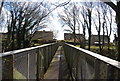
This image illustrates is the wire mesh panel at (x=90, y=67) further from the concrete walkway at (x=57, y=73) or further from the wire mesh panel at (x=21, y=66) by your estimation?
the concrete walkway at (x=57, y=73)

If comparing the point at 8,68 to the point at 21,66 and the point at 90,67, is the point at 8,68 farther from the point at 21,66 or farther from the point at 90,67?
the point at 90,67

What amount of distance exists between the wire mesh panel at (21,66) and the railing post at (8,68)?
0.10m

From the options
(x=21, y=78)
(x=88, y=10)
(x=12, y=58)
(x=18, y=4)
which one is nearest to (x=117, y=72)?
(x=12, y=58)

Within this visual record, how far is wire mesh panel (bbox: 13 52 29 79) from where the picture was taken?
317 cm

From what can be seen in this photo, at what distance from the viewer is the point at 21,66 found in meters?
3.47

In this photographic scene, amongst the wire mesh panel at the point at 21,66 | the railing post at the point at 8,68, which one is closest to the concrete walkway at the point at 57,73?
the wire mesh panel at the point at 21,66

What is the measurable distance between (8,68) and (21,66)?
19.1 inches

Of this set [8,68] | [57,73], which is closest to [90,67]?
[8,68]

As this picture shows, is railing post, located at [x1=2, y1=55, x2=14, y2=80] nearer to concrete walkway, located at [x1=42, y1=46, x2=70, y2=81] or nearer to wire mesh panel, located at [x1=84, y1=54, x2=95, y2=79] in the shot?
wire mesh panel, located at [x1=84, y1=54, x2=95, y2=79]

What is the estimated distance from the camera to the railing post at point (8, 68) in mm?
2904

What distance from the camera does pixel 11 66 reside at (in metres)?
3.04

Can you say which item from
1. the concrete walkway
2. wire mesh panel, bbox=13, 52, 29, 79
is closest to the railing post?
wire mesh panel, bbox=13, 52, 29, 79

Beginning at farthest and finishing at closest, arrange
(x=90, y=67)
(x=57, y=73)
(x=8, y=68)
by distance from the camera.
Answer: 1. (x=57, y=73)
2. (x=8, y=68)
3. (x=90, y=67)

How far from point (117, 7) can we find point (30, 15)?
17484 millimetres
